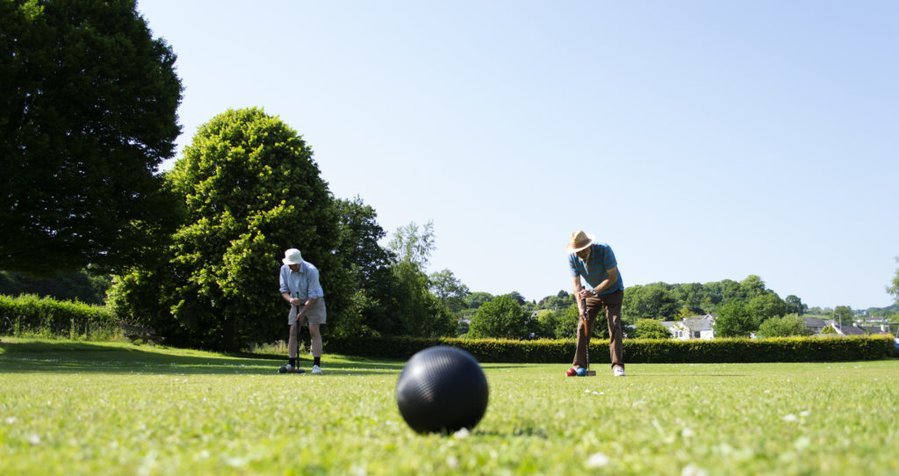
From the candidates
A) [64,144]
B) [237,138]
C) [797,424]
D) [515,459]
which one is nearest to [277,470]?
[515,459]

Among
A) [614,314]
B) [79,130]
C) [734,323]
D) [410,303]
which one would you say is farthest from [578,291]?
[734,323]

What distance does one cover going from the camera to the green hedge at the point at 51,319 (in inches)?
1330

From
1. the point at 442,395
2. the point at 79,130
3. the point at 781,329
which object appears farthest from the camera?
the point at 781,329

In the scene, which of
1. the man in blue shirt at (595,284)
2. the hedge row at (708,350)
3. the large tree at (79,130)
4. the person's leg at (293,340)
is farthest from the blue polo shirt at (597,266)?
the hedge row at (708,350)

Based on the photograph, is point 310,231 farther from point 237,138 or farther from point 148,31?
point 148,31

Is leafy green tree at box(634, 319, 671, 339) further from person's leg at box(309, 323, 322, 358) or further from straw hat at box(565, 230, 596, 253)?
straw hat at box(565, 230, 596, 253)

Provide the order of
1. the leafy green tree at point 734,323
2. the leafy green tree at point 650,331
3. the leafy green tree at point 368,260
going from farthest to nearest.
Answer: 1. the leafy green tree at point 734,323
2. the leafy green tree at point 650,331
3. the leafy green tree at point 368,260

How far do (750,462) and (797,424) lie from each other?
203 centimetres

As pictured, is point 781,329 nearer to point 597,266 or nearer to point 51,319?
point 51,319

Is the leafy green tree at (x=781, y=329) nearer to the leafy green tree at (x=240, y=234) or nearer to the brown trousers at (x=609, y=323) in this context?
the leafy green tree at (x=240, y=234)

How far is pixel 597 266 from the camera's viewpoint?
13.1 metres

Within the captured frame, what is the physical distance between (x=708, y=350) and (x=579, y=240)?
3802 centimetres

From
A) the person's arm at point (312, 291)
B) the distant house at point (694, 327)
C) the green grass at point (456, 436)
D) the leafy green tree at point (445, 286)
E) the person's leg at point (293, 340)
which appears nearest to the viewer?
the green grass at point (456, 436)

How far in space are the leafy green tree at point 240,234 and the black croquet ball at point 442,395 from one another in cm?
2986
